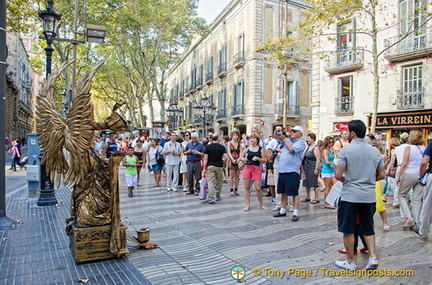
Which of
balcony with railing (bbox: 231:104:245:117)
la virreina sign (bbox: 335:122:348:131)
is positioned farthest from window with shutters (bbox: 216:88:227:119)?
la virreina sign (bbox: 335:122:348:131)

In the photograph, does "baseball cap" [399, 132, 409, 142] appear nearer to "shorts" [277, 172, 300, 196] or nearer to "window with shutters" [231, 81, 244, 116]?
"shorts" [277, 172, 300, 196]

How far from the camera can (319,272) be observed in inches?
149

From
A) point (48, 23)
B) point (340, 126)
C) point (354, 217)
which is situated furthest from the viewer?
point (340, 126)

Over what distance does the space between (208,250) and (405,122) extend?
616 inches

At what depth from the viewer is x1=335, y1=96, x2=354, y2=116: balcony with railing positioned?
1889 cm

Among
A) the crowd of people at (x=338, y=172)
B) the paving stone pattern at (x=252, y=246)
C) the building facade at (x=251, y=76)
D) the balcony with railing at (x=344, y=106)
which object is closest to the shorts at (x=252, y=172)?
the crowd of people at (x=338, y=172)

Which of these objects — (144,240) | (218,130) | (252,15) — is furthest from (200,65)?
(144,240)

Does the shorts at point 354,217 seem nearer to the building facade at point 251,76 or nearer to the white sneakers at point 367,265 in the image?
the white sneakers at point 367,265

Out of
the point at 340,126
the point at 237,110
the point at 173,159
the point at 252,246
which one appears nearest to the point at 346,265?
the point at 252,246

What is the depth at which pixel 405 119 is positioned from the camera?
650 inches

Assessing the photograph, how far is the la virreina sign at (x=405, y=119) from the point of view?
1574 cm

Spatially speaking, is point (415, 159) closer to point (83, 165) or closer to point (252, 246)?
point (252, 246)

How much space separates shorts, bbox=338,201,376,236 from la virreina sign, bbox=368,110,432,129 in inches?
574

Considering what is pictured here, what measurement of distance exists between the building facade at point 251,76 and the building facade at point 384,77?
3772 millimetres
